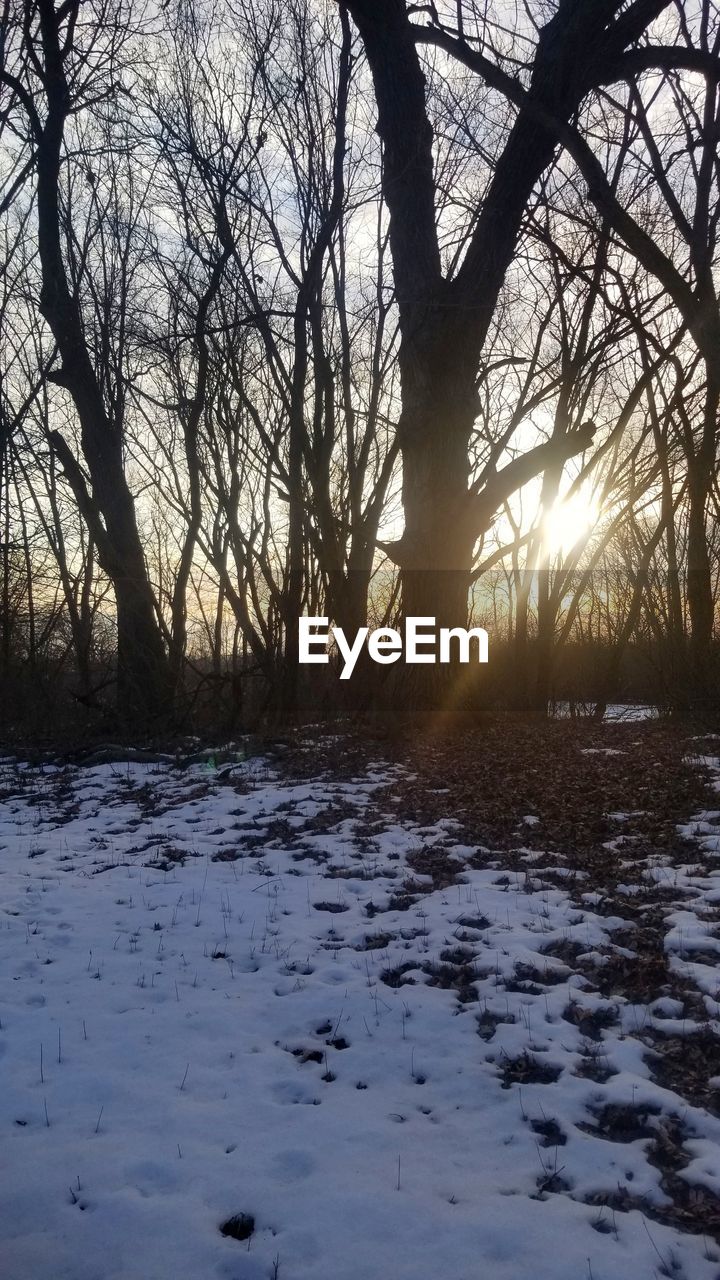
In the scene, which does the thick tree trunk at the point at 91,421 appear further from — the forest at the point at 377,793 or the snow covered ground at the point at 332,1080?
the snow covered ground at the point at 332,1080

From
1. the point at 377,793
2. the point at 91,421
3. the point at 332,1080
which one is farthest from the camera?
the point at 91,421

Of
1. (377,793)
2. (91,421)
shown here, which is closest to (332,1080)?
(377,793)

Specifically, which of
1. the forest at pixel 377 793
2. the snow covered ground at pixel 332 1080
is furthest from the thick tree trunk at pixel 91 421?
the snow covered ground at pixel 332 1080

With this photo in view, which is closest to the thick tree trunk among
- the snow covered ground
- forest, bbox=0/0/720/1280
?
forest, bbox=0/0/720/1280

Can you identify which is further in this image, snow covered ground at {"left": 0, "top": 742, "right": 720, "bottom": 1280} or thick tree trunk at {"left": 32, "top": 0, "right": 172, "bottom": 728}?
thick tree trunk at {"left": 32, "top": 0, "right": 172, "bottom": 728}

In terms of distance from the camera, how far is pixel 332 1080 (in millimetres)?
3746

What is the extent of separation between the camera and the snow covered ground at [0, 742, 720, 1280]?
2783 millimetres

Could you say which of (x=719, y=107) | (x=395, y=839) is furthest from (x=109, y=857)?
(x=719, y=107)

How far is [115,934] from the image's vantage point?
5.34 metres

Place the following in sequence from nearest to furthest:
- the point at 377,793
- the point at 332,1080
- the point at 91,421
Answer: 1. the point at 332,1080
2. the point at 377,793
3. the point at 91,421

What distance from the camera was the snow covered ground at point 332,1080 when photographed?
2.78 meters

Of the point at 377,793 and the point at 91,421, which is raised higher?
the point at 91,421

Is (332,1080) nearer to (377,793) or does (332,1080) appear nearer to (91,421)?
(377,793)

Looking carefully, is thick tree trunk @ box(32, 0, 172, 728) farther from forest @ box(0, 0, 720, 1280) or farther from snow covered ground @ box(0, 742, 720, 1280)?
snow covered ground @ box(0, 742, 720, 1280)
